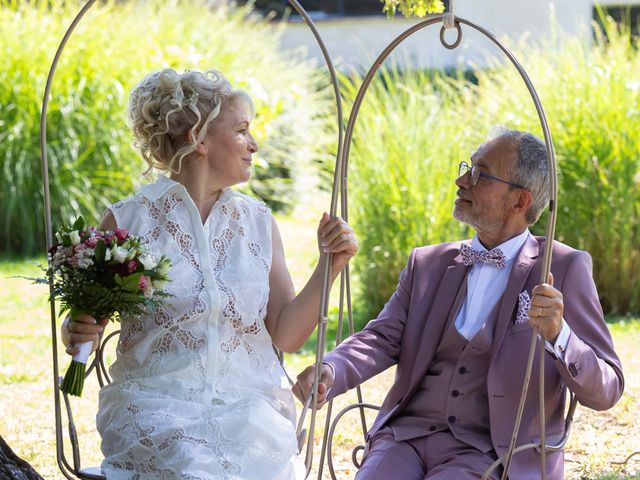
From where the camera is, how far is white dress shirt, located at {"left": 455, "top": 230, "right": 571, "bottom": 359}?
326 centimetres

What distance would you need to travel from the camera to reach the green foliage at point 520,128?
24.3 feet

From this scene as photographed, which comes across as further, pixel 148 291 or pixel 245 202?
pixel 245 202

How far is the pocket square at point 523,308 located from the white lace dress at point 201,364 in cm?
77

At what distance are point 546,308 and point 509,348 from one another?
0.34 meters

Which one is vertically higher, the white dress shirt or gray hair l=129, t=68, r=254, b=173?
gray hair l=129, t=68, r=254, b=173

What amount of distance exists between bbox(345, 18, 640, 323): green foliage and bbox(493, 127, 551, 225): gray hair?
4.02 metres

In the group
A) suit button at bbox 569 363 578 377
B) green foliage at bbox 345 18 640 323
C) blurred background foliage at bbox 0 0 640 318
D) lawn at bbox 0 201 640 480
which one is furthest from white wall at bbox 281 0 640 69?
suit button at bbox 569 363 578 377

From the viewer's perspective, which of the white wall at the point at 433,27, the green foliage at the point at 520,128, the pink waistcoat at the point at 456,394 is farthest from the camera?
the white wall at the point at 433,27

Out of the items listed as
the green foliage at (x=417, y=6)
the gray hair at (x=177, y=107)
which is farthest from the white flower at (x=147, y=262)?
the green foliage at (x=417, y=6)

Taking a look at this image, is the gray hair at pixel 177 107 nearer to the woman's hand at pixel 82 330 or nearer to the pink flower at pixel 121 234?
the pink flower at pixel 121 234

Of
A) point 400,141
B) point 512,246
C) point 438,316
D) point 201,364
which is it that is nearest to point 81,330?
point 201,364

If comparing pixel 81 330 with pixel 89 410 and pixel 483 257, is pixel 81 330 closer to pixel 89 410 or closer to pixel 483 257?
pixel 483 257

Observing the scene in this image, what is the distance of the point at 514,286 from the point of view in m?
3.20

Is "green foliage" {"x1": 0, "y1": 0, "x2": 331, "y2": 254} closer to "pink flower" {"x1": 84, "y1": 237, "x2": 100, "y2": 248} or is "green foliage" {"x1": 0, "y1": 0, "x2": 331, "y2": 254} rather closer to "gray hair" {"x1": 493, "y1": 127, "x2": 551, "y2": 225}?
"gray hair" {"x1": 493, "y1": 127, "x2": 551, "y2": 225}
